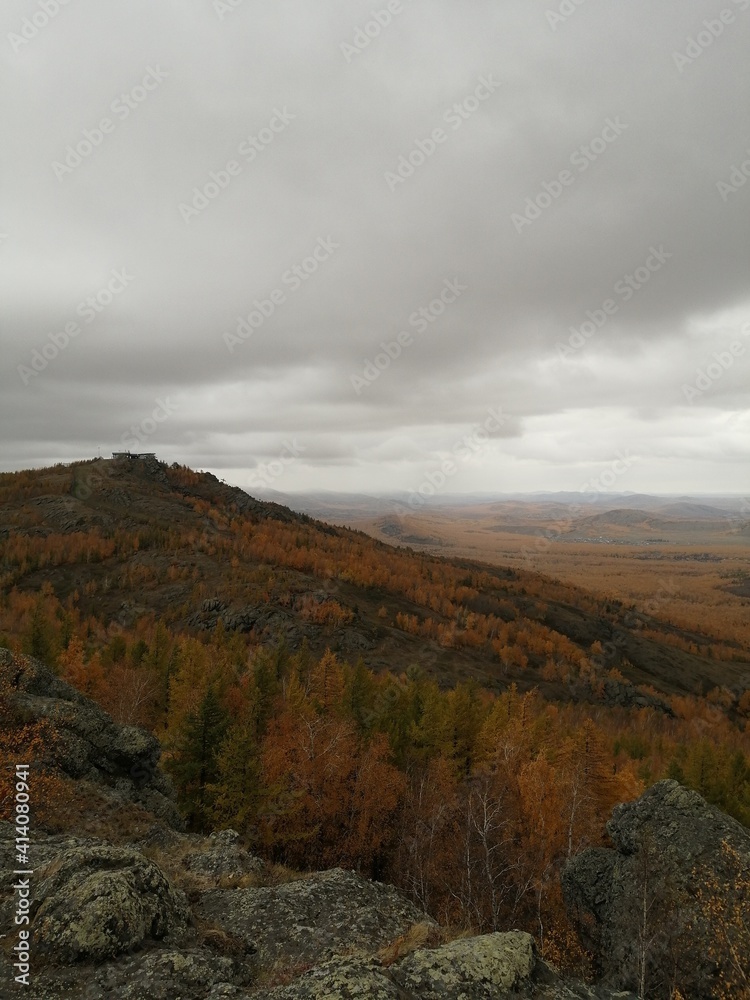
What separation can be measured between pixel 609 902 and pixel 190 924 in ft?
55.4

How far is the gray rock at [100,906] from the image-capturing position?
930 centimetres

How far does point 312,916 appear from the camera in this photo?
1392 centimetres

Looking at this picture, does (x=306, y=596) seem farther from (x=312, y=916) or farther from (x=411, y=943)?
(x=411, y=943)

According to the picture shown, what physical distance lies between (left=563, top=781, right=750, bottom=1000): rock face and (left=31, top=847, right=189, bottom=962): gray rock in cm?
1384

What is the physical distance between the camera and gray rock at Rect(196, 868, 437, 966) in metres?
12.3

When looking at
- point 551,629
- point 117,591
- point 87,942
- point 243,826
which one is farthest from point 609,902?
point 551,629

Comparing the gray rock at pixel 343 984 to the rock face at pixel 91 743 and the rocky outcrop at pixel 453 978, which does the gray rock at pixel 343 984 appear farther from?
the rock face at pixel 91 743

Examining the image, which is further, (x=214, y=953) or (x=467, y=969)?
(x=214, y=953)

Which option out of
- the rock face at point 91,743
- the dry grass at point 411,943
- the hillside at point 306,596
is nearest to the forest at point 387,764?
the rock face at point 91,743

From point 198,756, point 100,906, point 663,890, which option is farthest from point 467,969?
point 198,756

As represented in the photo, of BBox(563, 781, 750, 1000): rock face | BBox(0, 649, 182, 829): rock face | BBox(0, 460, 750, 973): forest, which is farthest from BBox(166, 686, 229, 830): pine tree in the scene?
BBox(563, 781, 750, 1000): rock face

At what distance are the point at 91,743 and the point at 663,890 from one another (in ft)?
84.6

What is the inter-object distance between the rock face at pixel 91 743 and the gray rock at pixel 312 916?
1126 cm

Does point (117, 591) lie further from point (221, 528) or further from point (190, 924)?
point (190, 924)
